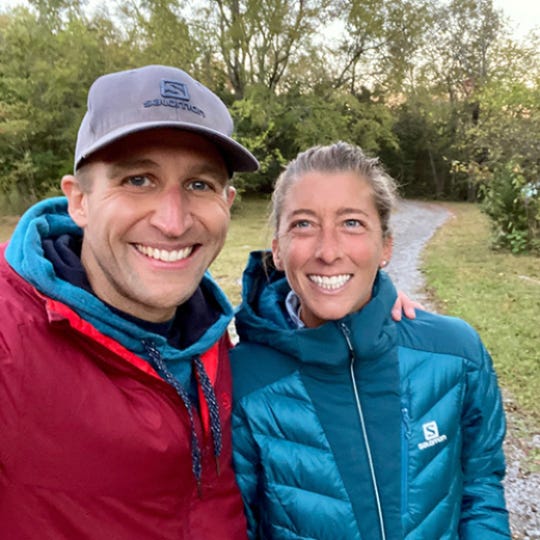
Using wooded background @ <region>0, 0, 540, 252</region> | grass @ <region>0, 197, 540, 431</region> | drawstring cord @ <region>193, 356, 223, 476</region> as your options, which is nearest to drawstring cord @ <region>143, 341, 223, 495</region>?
drawstring cord @ <region>193, 356, 223, 476</region>

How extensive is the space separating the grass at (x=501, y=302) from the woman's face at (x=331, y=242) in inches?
117

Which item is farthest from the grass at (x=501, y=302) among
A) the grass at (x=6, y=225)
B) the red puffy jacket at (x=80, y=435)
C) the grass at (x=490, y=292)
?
the grass at (x=6, y=225)

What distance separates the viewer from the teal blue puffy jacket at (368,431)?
1.66 metres

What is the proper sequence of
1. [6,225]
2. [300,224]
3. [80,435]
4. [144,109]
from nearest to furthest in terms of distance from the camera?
[80,435] < [144,109] < [300,224] < [6,225]

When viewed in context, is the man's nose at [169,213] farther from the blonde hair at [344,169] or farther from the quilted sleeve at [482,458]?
the quilted sleeve at [482,458]

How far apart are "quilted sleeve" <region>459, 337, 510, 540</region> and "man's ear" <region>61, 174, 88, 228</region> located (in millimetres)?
1500

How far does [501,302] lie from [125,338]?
718 cm

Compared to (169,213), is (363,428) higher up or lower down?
lower down

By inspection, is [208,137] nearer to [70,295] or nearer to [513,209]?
[70,295]

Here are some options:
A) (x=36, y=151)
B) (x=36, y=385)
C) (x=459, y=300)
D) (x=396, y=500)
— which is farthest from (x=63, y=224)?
(x=36, y=151)

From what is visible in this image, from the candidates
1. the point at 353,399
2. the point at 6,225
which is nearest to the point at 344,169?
the point at 353,399

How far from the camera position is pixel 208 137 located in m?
1.53

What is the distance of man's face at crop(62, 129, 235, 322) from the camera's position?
1481 mm

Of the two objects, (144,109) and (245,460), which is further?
(245,460)
